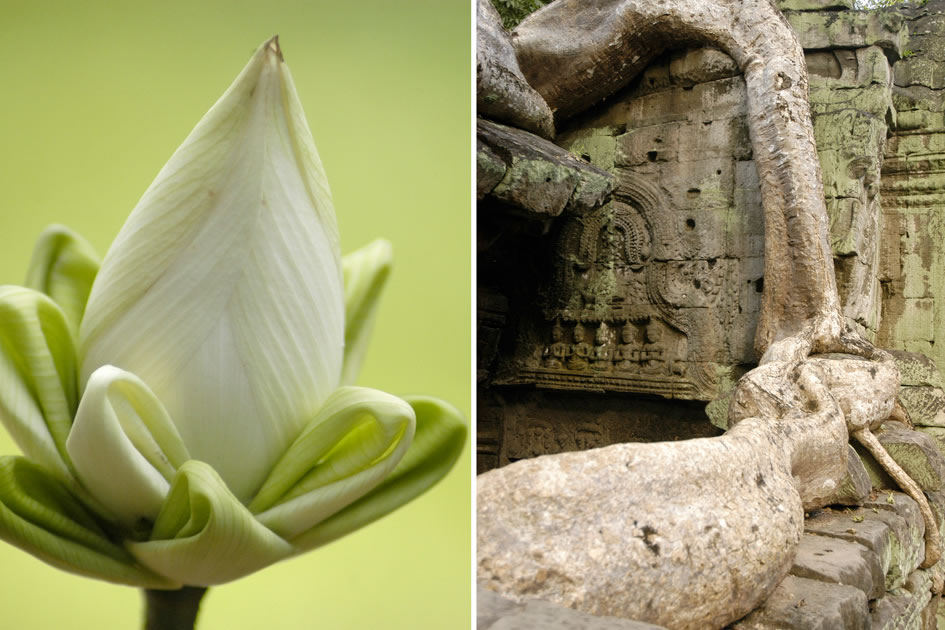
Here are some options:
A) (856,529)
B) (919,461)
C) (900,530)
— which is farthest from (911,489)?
(856,529)

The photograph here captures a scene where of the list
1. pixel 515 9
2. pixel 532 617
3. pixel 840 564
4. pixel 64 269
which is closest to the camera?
pixel 64 269

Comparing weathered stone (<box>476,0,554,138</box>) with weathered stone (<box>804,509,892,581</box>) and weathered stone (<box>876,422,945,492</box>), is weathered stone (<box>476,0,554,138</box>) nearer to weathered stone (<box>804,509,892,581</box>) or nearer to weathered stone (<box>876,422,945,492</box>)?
weathered stone (<box>804,509,892,581</box>)

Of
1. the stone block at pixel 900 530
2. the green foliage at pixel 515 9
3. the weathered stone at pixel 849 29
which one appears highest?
the green foliage at pixel 515 9

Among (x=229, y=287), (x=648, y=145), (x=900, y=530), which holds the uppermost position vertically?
(x=648, y=145)

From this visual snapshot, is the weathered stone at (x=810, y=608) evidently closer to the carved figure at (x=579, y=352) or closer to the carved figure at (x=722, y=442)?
the carved figure at (x=722, y=442)

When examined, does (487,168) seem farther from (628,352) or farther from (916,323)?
(916,323)

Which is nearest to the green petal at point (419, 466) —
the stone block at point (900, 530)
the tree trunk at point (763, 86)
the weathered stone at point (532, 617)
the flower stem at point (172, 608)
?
the flower stem at point (172, 608)

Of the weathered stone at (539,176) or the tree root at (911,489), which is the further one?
the tree root at (911,489)
